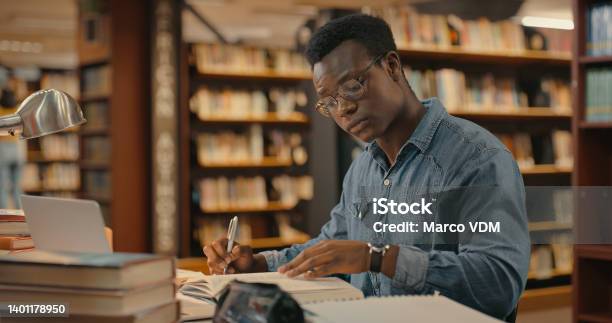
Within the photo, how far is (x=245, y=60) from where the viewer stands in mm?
5867

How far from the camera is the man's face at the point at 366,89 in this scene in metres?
1.51

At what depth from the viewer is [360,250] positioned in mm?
1188

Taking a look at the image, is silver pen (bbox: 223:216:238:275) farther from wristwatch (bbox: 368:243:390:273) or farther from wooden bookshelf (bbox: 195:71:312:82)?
wooden bookshelf (bbox: 195:71:312:82)

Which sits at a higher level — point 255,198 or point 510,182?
point 510,182

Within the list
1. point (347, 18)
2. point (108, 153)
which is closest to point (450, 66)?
point (108, 153)

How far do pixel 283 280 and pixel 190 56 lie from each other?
4.56 metres

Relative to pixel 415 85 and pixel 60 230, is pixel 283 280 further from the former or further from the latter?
pixel 415 85

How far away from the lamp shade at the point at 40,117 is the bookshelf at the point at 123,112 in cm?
435

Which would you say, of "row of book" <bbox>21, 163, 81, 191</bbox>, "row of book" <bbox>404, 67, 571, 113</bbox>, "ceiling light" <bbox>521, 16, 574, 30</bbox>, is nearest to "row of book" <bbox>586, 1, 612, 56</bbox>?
"row of book" <bbox>404, 67, 571, 113</bbox>

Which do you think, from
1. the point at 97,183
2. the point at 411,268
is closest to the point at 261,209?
the point at 97,183

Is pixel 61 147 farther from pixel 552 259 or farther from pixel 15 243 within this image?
pixel 15 243

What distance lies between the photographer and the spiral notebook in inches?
36.2

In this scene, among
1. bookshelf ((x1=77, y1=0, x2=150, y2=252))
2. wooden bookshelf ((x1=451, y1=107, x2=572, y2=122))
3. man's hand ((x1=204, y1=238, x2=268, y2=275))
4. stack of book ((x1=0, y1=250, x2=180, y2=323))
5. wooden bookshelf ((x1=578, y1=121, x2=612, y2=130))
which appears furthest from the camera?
bookshelf ((x1=77, y1=0, x2=150, y2=252))

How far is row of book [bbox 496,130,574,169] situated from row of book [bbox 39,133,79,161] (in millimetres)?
6285
